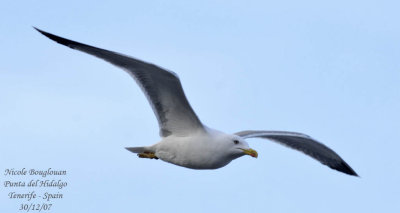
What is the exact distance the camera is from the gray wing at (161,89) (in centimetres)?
1106

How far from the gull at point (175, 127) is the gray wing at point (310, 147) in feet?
5.54

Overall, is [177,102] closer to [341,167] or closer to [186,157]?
[186,157]

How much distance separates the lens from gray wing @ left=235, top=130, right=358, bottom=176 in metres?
13.4

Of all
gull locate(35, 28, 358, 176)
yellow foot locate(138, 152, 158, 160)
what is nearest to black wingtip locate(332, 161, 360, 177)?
gull locate(35, 28, 358, 176)

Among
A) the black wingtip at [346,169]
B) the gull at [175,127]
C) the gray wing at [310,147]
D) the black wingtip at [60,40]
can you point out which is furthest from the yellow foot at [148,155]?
the black wingtip at [346,169]

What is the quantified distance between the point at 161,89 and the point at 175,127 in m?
0.74

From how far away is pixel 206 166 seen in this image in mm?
11500

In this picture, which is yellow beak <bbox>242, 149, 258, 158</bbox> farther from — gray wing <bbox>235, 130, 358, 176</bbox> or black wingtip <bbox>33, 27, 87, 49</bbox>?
black wingtip <bbox>33, 27, 87, 49</bbox>

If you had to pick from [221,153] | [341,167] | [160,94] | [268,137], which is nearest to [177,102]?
[160,94]

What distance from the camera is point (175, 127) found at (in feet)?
38.8

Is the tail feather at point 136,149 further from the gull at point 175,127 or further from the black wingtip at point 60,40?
the black wingtip at point 60,40

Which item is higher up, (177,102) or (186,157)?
(177,102)

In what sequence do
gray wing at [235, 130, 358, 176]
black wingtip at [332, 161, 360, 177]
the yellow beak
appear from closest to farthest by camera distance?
the yellow beak
gray wing at [235, 130, 358, 176]
black wingtip at [332, 161, 360, 177]

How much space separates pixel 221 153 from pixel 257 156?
572 mm
